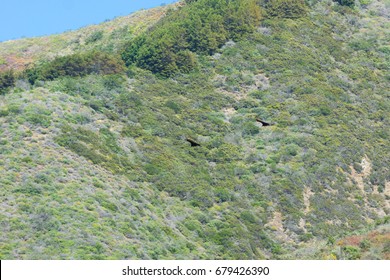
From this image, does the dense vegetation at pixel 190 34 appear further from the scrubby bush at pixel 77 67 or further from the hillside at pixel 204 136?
the scrubby bush at pixel 77 67

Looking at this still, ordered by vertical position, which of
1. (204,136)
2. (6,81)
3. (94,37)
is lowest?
(204,136)

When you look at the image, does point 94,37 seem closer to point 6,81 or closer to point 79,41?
point 79,41

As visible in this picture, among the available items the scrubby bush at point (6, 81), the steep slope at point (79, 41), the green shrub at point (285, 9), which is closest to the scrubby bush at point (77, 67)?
the scrubby bush at point (6, 81)

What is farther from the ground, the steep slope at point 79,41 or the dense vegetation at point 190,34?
the dense vegetation at point 190,34

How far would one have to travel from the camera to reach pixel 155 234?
53.2 m

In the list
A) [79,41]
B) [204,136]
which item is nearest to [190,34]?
[79,41]

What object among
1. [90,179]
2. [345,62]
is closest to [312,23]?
[345,62]

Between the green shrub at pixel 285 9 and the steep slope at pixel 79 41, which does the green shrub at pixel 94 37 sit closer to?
the steep slope at pixel 79 41

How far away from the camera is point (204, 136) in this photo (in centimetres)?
7169

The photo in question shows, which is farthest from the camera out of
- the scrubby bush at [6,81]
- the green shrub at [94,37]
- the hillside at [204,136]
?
the green shrub at [94,37]

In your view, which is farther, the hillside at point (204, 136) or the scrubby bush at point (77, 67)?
the scrubby bush at point (77, 67)

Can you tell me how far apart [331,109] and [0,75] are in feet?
80.8

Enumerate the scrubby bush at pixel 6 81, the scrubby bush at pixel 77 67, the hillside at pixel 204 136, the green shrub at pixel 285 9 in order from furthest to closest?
the green shrub at pixel 285 9, the scrubby bush at pixel 77 67, the scrubby bush at pixel 6 81, the hillside at pixel 204 136

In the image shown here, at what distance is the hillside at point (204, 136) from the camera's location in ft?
170
